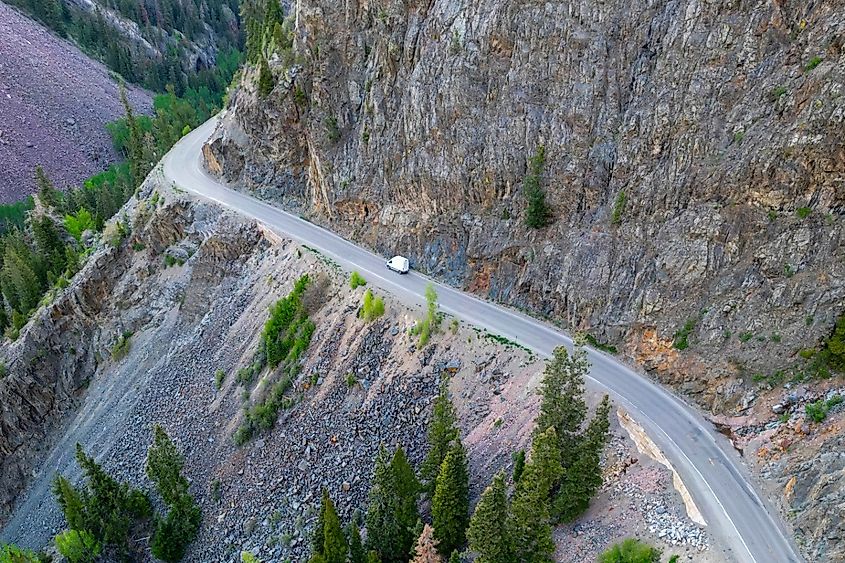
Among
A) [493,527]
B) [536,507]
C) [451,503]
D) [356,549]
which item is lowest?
[356,549]

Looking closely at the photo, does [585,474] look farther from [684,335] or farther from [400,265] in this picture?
[400,265]

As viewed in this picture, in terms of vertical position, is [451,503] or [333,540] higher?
[451,503]

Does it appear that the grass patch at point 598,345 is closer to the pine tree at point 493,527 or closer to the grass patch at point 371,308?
the pine tree at point 493,527

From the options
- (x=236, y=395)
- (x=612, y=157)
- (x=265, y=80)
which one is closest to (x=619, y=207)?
(x=612, y=157)

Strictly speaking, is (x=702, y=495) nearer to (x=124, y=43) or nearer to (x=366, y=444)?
(x=366, y=444)

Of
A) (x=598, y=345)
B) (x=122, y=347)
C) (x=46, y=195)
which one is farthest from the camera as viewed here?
(x=46, y=195)

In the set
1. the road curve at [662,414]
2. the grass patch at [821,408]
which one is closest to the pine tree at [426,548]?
the road curve at [662,414]
